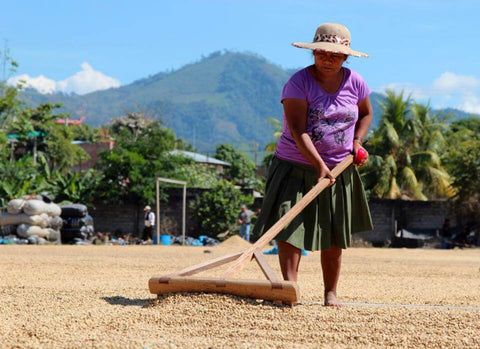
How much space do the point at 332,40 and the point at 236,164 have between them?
49.7m

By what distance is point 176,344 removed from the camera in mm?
3207

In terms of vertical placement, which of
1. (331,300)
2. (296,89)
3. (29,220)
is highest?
(296,89)

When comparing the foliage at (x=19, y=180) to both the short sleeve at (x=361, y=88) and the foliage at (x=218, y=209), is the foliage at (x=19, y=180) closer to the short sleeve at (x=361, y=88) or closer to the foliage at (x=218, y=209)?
the foliage at (x=218, y=209)

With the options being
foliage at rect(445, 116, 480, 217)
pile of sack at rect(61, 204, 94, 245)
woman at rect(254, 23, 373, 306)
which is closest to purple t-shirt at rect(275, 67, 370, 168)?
woman at rect(254, 23, 373, 306)

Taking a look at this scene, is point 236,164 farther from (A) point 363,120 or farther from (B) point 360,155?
(B) point 360,155

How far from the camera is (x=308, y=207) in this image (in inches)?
183

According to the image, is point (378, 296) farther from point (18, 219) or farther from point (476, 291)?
point (18, 219)

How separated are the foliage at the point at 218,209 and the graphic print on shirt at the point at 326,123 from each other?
59.9 feet

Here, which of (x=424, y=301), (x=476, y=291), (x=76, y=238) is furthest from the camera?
(x=76, y=238)

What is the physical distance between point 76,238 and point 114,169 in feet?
15.2

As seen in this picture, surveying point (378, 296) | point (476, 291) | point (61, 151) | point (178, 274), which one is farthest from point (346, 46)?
point (61, 151)

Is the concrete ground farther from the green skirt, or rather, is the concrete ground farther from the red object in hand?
the red object in hand

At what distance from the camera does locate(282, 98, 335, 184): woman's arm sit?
4.51 metres

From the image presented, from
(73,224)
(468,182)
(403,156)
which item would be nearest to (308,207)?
(73,224)
